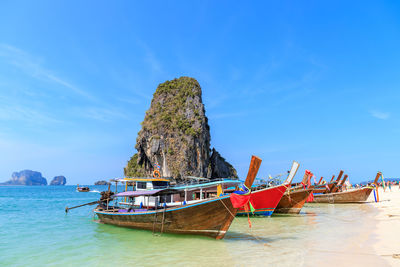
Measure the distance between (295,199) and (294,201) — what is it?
0.20 metres

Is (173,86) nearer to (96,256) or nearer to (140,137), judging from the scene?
(140,137)

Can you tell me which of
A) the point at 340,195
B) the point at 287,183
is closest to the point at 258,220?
the point at 287,183

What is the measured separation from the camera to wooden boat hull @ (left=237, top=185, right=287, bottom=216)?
17.3 m

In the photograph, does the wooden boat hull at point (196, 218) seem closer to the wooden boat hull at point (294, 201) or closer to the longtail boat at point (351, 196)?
the wooden boat hull at point (294, 201)

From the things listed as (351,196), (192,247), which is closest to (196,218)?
(192,247)

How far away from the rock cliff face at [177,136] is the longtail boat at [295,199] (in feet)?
123

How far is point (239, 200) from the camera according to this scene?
9.95m

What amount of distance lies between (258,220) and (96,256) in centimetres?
1101

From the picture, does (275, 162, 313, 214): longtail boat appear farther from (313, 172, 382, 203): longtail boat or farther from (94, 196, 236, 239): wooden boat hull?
(94, 196, 236, 239): wooden boat hull

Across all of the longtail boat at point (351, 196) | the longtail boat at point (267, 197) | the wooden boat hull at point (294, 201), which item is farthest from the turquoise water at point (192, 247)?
the longtail boat at point (351, 196)

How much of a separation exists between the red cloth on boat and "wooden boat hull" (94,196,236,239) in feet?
1.64

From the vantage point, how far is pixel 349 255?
8.46 m

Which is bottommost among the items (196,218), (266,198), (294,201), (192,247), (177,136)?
(192,247)

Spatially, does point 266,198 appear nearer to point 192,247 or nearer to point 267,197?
point 267,197
